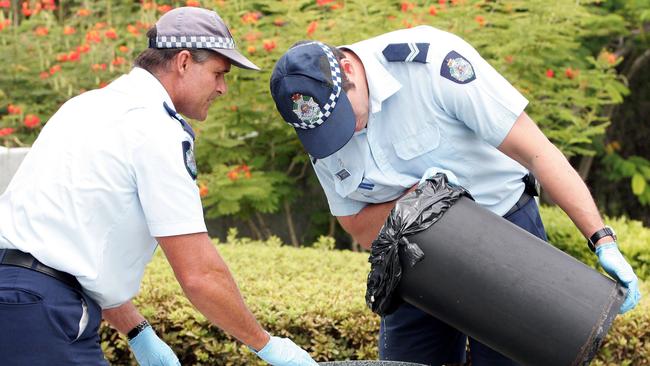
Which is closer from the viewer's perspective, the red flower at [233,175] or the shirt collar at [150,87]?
the shirt collar at [150,87]

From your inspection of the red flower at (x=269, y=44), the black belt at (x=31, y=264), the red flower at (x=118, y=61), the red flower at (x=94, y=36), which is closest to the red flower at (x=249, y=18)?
the red flower at (x=269, y=44)

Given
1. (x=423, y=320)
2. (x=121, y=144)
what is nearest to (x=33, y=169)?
(x=121, y=144)

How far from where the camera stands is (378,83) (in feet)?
8.78

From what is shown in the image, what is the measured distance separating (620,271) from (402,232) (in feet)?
2.01

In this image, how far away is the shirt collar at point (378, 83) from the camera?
2.66 metres

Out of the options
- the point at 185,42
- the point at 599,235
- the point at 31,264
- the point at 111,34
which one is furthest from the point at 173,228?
the point at 111,34

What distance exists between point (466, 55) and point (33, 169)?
1177 mm

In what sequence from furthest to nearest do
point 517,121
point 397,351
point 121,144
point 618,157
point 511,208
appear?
point 618,157
point 397,351
point 511,208
point 517,121
point 121,144

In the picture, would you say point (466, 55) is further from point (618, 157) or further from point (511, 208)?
point (618, 157)

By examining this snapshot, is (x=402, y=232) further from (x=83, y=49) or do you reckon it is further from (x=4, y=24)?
(x=4, y=24)

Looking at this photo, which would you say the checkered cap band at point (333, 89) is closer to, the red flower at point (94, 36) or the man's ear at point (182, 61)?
the man's ear at point (182, 61)

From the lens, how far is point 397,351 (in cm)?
299

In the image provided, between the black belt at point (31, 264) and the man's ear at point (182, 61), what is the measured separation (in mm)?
563

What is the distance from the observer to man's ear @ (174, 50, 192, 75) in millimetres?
2344
